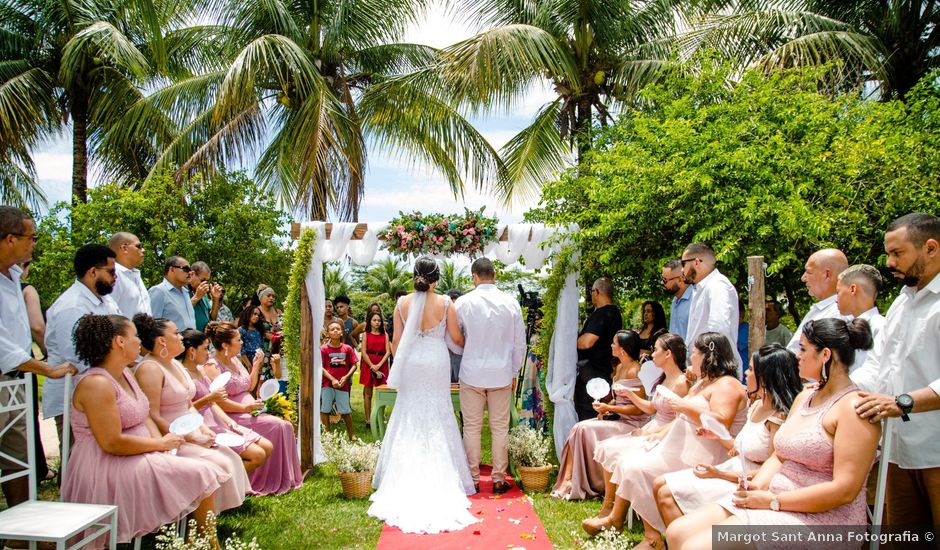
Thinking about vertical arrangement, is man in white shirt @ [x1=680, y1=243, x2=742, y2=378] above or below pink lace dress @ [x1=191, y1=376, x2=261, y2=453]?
above

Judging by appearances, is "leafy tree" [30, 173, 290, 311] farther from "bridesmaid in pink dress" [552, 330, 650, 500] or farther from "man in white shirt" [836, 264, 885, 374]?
"man in white shirt" [836, 264, 885, 374]

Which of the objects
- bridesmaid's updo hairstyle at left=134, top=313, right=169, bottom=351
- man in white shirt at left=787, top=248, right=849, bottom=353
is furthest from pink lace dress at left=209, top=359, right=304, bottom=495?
man in white shirt at left=787, top=248, right=849, bottom=353

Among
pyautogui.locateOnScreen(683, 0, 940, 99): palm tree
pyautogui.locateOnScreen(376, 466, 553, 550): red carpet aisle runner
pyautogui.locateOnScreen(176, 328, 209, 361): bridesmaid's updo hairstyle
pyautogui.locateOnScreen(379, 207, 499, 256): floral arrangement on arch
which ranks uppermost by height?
pyautogui.locateOnScreen(683, 0, 940, 99): palm tree

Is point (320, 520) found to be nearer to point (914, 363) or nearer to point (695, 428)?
point (695, 428)

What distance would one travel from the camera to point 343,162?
13477mm

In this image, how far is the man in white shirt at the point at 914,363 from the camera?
3.42 meters

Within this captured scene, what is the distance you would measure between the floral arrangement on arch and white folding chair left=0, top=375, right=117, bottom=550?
405cm

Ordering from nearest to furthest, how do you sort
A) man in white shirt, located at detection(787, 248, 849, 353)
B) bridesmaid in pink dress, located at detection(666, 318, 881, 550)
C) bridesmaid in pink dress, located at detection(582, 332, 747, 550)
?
bridesmaid in pink dress, located at detection(666, 318, 881, 550) → bridesmaid in pink dress, located at detection(582, 332, 747, 550) → man in white shirt, located at detection(787, 248, 849, 353)

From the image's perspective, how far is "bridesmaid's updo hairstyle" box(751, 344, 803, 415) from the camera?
382 centimetres

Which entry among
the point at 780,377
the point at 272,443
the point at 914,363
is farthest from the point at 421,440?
the point at 914,363

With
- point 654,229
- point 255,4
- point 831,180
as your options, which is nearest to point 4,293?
point 654,229

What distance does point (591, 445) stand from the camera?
6.27 meters

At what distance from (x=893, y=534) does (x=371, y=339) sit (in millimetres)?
7467

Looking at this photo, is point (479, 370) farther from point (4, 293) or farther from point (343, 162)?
point (343, 162)
